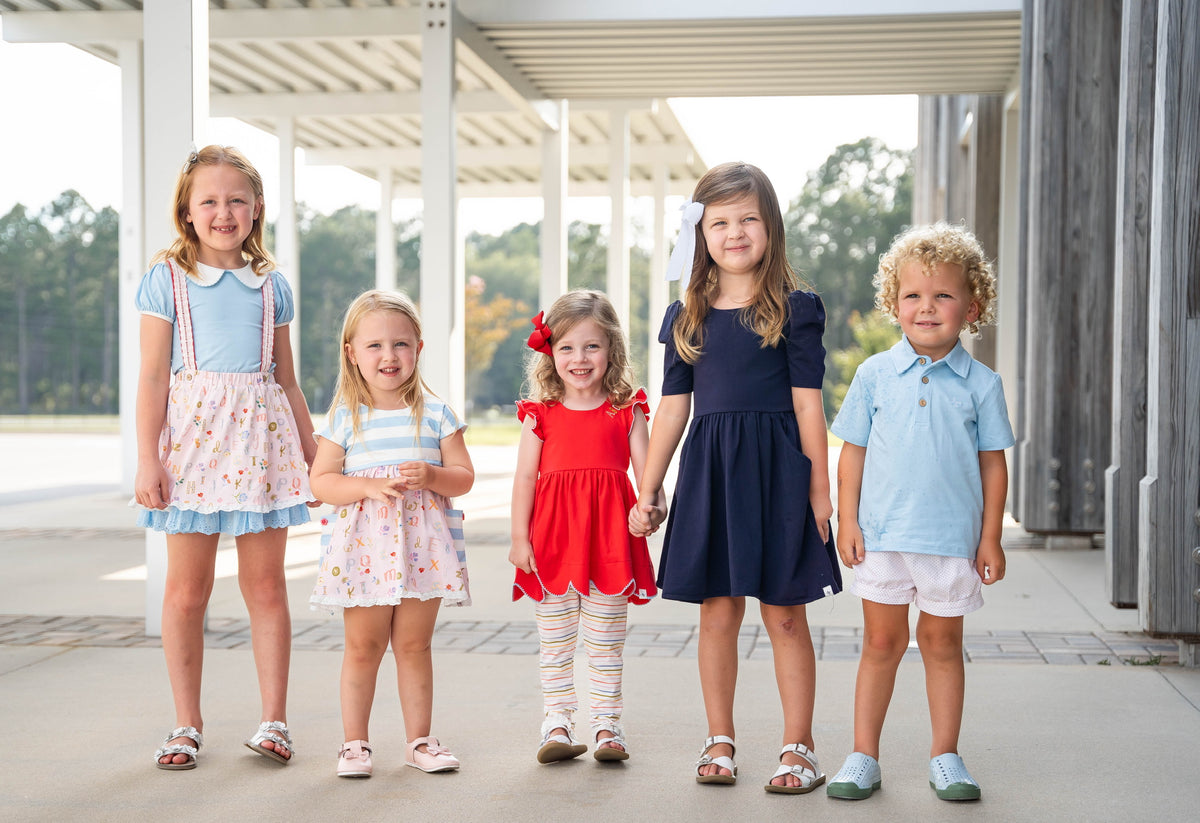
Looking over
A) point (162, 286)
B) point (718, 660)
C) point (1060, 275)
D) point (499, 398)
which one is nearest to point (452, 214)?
point (1060, 275)

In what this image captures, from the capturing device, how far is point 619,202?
14.9 metres

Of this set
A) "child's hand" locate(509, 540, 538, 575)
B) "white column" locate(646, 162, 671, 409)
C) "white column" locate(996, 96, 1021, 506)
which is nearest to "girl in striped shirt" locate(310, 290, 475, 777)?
"child's hand" locate(509, 540, 538, 575)

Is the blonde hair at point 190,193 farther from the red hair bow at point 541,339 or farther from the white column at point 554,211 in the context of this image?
the white column at point 554,211

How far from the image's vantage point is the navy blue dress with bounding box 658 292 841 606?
10.7ft

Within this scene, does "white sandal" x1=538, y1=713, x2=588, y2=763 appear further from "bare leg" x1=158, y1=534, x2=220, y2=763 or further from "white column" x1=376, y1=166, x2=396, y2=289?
"white column" x1=376, y1=166, x2=396, y2=289

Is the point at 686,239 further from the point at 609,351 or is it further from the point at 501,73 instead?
the point at 501,73

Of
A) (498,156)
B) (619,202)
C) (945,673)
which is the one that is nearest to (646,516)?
(945,673)

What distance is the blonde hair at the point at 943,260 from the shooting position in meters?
3.22

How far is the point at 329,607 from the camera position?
3.36 m

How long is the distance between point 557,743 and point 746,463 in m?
0.95

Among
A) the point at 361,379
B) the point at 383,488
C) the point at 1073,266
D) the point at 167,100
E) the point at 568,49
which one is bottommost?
the point at 383,488

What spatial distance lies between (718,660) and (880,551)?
0.54m

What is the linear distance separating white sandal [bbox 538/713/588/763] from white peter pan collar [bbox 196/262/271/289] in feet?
5.06

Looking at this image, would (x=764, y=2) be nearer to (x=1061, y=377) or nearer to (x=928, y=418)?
(x=1061, y=377)
